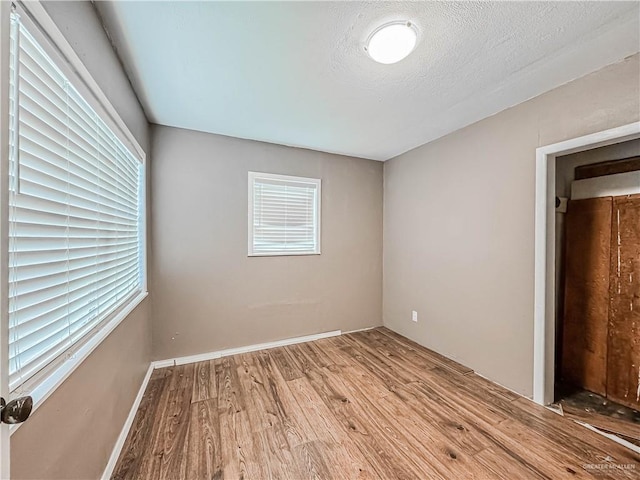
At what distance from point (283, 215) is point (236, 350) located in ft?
5.54

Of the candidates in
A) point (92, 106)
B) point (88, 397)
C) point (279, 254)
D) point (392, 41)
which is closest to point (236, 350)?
point (279, 254)

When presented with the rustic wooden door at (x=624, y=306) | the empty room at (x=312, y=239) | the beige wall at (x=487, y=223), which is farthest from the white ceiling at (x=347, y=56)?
the rustic wooden door at (x=624, y=306)

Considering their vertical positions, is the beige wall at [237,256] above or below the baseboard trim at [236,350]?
above

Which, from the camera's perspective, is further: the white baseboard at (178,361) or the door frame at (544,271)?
the door frame at (544,271)

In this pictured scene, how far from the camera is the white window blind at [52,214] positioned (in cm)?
75

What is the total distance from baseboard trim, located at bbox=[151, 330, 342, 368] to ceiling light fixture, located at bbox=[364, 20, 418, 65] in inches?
118

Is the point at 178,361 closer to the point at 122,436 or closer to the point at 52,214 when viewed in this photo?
the point at 122,436

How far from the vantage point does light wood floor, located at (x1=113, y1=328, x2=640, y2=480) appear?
4.86ft

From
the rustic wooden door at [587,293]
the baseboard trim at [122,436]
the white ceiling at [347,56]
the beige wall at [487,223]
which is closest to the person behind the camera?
the white ceiling at [347,56]

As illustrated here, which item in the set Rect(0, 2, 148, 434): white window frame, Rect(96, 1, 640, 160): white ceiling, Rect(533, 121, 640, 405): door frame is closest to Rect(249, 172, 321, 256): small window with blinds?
Rect(96, 1, 640, 160): white ceiling

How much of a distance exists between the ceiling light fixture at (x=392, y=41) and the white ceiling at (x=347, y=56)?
0.05 m

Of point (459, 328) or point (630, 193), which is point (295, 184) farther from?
point (630, 193)

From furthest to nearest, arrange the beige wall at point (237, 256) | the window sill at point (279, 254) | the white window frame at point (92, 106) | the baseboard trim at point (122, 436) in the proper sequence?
the window sill at point (279, 254) → the beige wall at point (237, 256) → the baseboard trim at point (122, 436) → the white window frame at point (92, 106)

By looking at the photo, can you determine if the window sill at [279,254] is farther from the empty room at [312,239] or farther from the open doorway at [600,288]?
the open doorway at [600,288]
